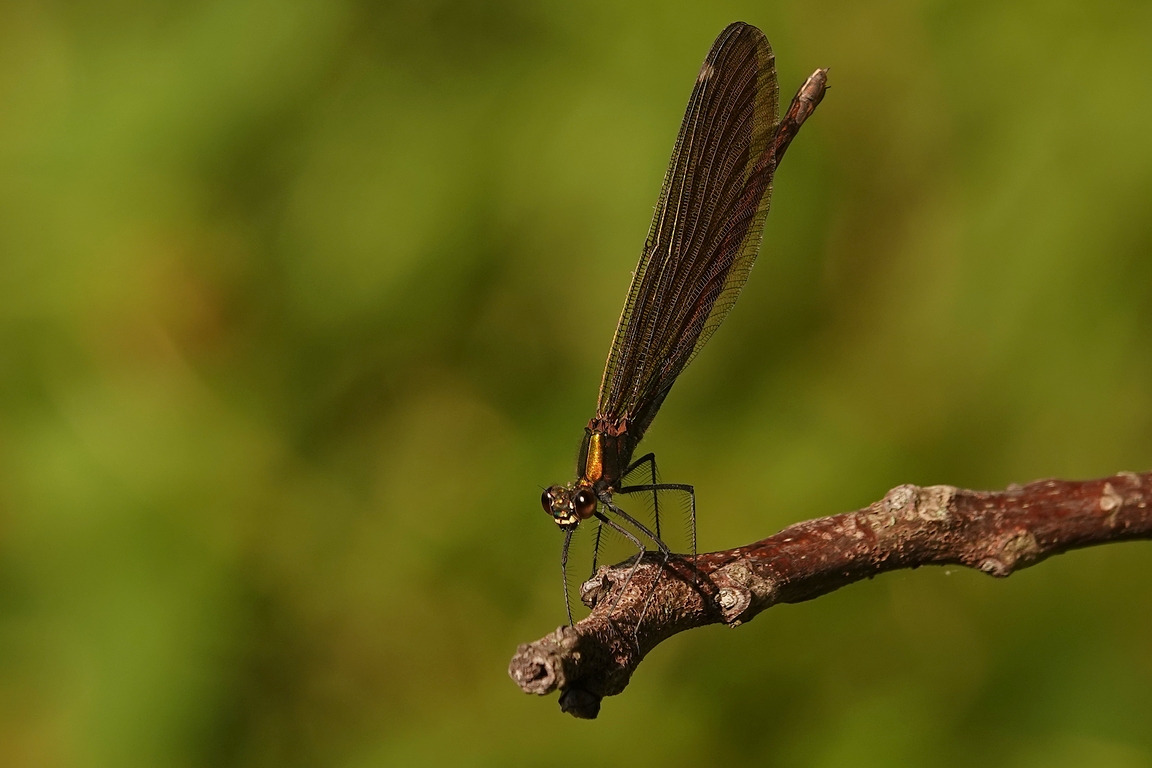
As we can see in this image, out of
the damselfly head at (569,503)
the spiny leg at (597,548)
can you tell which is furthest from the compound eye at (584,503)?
the spiny leg at (597,548)

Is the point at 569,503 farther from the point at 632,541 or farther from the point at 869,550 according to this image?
the point at 869,550

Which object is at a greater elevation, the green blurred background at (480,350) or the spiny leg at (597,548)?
the green blurred background at (480,350)

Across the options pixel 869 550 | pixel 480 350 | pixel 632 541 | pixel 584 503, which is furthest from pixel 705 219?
pixel 869 550

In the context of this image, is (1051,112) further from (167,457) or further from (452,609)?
(167,457)

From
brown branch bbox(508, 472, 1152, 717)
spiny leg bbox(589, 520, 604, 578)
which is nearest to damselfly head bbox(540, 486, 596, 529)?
spiny leg bbox(589, 520, 604, 578)

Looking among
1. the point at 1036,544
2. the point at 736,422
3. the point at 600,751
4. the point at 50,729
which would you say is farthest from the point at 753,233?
the point at 50,729

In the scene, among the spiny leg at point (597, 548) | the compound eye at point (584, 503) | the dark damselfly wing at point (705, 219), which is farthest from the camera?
the dark damselfly wing at point (705, 219)

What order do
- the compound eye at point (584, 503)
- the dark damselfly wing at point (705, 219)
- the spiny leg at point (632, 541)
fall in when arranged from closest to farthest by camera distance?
1. the spiny leg at point (632, 541)
2. the compound eye at point (584, 503)
3. the dark damselfly wing at point (705, 219)

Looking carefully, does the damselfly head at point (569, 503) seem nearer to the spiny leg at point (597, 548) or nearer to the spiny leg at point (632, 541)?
the spiny leg at point (632, 541)
